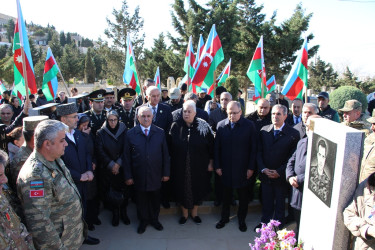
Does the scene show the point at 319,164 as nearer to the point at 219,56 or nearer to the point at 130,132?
the point at 130,132

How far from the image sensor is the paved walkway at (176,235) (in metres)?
3.89

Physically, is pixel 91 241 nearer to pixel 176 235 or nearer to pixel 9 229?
pixel 176 235

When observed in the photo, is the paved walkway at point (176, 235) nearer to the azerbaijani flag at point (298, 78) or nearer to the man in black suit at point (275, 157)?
the man in black suit at point (275, 157)

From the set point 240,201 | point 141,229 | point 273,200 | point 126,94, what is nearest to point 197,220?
point 240,201

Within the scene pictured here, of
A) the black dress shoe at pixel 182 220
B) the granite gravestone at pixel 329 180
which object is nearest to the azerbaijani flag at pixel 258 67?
the black dress shoe at pixel 182 220

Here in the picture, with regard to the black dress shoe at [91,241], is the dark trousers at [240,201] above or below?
above

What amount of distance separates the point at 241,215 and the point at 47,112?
10.5 ft

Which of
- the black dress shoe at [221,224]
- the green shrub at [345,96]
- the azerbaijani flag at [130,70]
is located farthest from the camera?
the green shrub at [345,96]

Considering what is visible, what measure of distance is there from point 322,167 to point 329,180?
0.16 meters

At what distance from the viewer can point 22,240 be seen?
1.98 metres

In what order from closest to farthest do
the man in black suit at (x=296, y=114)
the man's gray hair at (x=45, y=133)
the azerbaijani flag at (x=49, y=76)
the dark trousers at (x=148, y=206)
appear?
the man's gray hair at (x=45, y=133)
the dark trousers at (x=148, y=206)
the man in black suit at (x=296, y=114)
the azerbaijani flag at (x=49, y=76)

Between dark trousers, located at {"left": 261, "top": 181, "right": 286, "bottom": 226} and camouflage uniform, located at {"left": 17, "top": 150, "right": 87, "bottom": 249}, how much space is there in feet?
8.94

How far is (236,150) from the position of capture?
163 inches

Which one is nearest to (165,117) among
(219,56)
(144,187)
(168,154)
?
(168,154)
